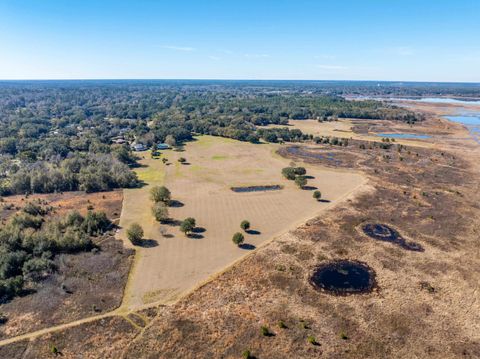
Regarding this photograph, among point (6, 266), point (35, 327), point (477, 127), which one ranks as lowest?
point (35, 327)

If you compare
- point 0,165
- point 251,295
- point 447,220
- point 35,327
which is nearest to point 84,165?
point 0,165

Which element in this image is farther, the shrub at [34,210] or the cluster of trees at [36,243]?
the shrub at [34,210]

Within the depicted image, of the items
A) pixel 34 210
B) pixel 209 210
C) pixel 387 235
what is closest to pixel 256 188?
pixel 209 210

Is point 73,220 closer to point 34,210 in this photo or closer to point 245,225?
point 34,210

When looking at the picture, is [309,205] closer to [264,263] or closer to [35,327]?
[264,263]

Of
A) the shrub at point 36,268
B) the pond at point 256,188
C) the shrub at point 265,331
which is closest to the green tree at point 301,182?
the pond at point 256,188

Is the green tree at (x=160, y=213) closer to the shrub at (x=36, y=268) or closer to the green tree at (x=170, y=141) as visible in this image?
the shrub at (x=36, y=268)

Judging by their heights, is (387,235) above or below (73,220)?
below
